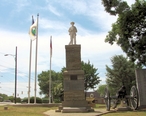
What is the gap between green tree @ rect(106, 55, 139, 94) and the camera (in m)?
37.3

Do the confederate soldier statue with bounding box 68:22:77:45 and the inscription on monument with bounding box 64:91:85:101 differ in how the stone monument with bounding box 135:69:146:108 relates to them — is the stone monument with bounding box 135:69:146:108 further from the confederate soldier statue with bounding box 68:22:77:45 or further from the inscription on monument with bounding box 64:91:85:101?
the confederate soldier statue with bounding box 68:22:77:45

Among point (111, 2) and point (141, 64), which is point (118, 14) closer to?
point (111, 2)

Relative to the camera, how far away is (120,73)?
1489 inches

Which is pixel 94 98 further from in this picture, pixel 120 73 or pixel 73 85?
pixel 73 85

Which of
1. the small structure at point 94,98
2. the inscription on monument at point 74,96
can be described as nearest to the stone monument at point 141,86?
the inscription on monument at point 74,96

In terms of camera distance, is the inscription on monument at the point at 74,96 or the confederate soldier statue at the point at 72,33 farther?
the confederate soldier statue at the point at 72,33

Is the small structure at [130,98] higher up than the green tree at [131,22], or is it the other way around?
the green tree at [131,22]

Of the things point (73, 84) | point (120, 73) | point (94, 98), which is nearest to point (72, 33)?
point (73, 84)

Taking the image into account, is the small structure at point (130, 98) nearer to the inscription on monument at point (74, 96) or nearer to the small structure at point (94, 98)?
the inscription on monument at point (74, 96)

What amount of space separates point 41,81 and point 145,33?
5758 cm

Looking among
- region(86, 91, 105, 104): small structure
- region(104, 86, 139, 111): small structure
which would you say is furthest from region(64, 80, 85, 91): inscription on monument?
region(86, 91, 105, 104): small structure

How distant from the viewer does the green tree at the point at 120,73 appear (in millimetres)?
37344

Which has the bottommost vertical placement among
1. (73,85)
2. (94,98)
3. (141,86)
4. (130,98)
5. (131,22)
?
(94,98)

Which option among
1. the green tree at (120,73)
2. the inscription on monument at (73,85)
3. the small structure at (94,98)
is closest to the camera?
the inscription on monument at (73,85)
